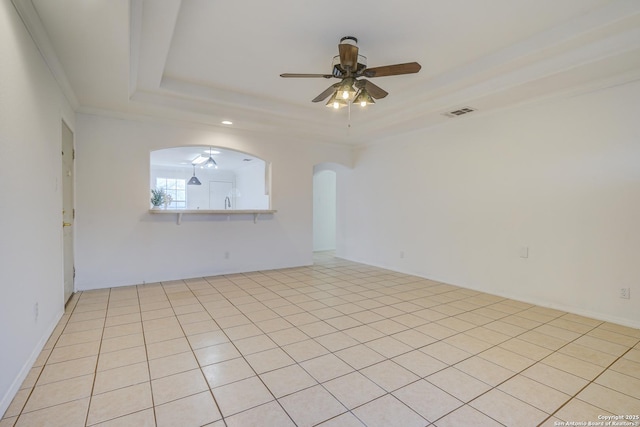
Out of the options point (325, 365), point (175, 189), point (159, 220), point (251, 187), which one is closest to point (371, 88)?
point (325, 365)

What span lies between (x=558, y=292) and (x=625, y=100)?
2.09m

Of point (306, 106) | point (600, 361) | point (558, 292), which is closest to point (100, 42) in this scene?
point (306, 106)

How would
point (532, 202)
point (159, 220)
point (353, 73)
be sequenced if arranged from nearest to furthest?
point (353, 73)
point (532, 202)
point (159, 220)

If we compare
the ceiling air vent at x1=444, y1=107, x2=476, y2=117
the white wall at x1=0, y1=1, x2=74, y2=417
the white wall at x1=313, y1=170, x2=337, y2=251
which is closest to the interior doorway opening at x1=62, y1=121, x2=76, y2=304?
the white wall at x1=0, y1=1, x2=74, y2=417

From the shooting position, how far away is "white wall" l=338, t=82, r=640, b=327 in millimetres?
3127

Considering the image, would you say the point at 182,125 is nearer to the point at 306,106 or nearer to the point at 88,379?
the point at 306,106

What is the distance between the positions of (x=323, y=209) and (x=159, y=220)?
4.20 m

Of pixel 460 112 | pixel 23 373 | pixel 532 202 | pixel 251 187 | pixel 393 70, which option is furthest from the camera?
pixel 251 187

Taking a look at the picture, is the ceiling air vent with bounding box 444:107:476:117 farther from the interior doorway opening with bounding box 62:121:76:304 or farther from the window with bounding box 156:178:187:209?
the window with bounding box 156:178:187:209

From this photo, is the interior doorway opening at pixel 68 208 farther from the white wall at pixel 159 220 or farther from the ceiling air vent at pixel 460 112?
the ceiling air vent at pixel 460 112

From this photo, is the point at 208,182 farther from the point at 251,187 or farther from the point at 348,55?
the point at 348,55

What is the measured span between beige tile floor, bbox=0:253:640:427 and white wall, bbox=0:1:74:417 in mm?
255

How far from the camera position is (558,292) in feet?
11.7

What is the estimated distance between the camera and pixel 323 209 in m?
8.05
